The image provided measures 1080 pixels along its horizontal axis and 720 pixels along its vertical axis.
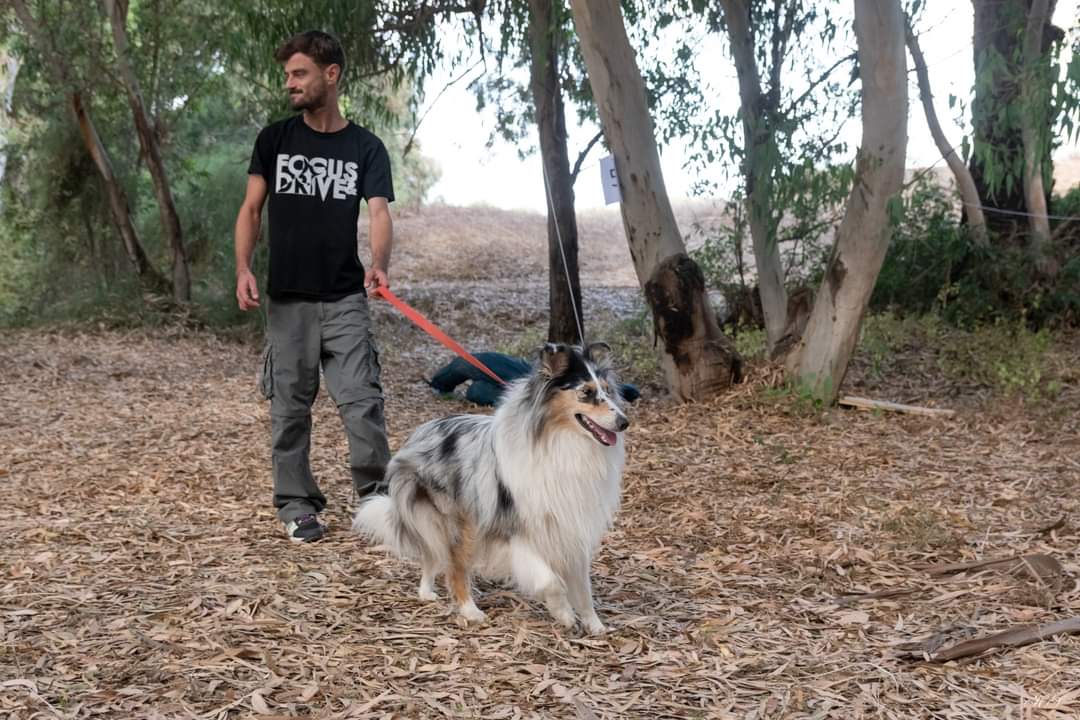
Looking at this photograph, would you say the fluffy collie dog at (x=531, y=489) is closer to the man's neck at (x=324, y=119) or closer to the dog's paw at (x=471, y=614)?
the dog's paw at (x=471, y=614)

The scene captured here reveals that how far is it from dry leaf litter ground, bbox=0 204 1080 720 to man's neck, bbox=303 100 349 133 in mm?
1987

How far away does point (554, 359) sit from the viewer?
13.2 feet

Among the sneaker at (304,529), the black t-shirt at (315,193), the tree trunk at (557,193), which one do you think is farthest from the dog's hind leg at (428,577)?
the tree trunk at (557,193)

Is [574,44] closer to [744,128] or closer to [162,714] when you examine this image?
[744,128]

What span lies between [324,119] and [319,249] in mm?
601

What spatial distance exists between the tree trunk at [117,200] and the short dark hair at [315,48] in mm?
11204

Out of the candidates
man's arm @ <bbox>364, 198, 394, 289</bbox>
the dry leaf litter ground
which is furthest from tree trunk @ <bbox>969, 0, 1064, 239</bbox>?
man's arm @ <bbox>364, 198, 394, 289</bbox>

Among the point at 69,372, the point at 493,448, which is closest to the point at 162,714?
the point at 493,448

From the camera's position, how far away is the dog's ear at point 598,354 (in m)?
4.13

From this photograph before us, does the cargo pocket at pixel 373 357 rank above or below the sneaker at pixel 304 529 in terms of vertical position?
above

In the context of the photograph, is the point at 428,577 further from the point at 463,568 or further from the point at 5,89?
the point at 5,89

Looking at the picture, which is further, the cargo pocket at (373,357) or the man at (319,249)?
the cargo pocket at (373,357)

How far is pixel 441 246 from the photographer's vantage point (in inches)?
981

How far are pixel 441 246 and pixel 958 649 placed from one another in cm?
2169
